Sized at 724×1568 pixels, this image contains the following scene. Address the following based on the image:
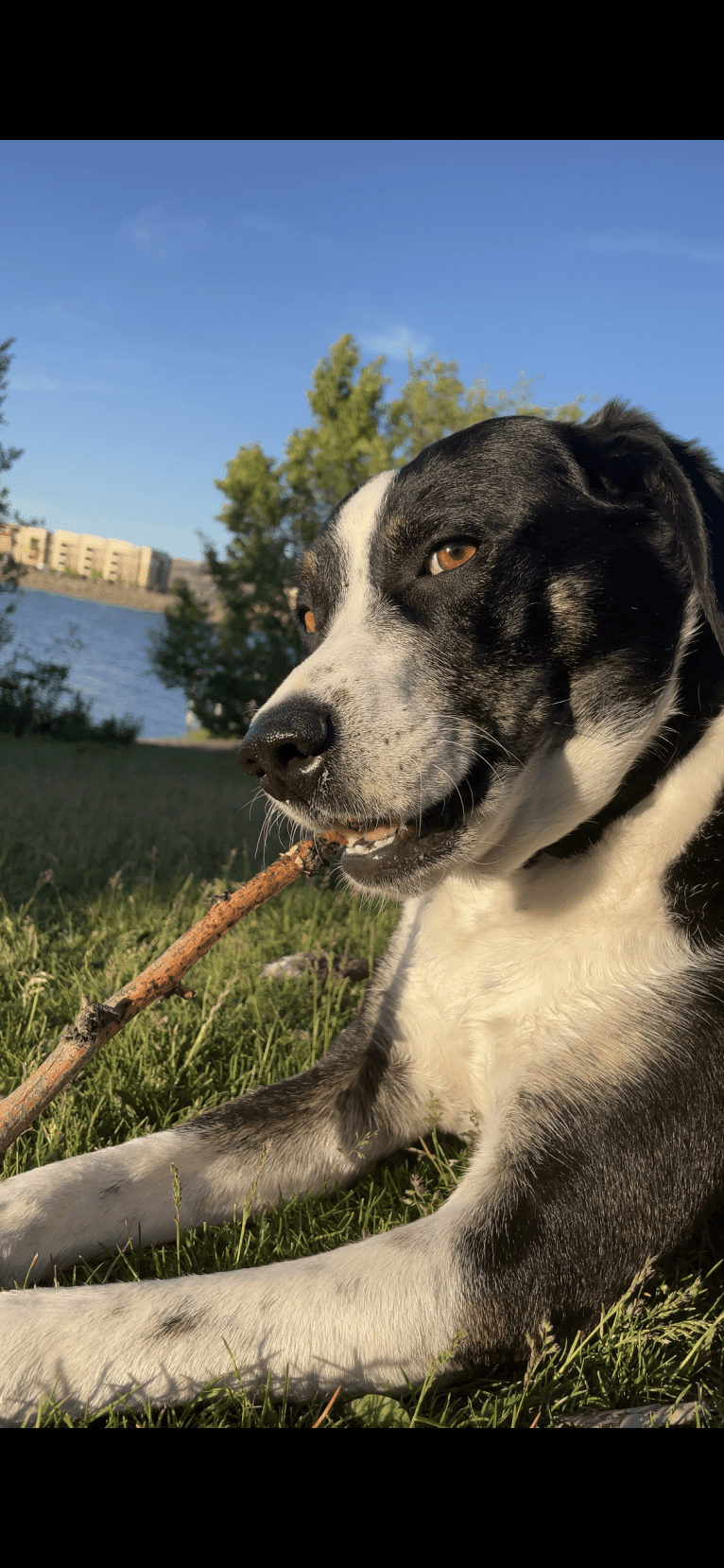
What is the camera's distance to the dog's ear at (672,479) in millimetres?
2303

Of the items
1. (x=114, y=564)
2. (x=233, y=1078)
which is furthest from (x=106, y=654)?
(x=233, y=1078)

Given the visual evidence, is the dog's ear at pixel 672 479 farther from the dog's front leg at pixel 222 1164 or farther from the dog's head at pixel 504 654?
the dog's front leg at pixel 222 1164

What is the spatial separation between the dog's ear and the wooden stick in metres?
1.12

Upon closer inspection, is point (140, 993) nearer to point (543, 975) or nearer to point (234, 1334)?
point (234, 1334)

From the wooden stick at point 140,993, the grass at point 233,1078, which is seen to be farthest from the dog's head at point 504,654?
the grass at point 233,1078

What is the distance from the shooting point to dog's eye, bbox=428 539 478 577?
8.00 ft

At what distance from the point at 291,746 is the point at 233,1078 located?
1.55 meters

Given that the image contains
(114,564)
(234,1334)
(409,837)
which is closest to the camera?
(234,1334)

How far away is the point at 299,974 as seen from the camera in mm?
4160

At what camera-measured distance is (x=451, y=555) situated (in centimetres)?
246

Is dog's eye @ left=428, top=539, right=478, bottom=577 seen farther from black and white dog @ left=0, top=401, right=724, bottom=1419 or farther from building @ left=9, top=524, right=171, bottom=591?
building @ left=9, top=524, right=171, bottom=591

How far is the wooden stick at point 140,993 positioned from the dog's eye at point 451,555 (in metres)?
0.75

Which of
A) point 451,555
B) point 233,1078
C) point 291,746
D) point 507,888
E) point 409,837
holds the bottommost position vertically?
point 233,1078
